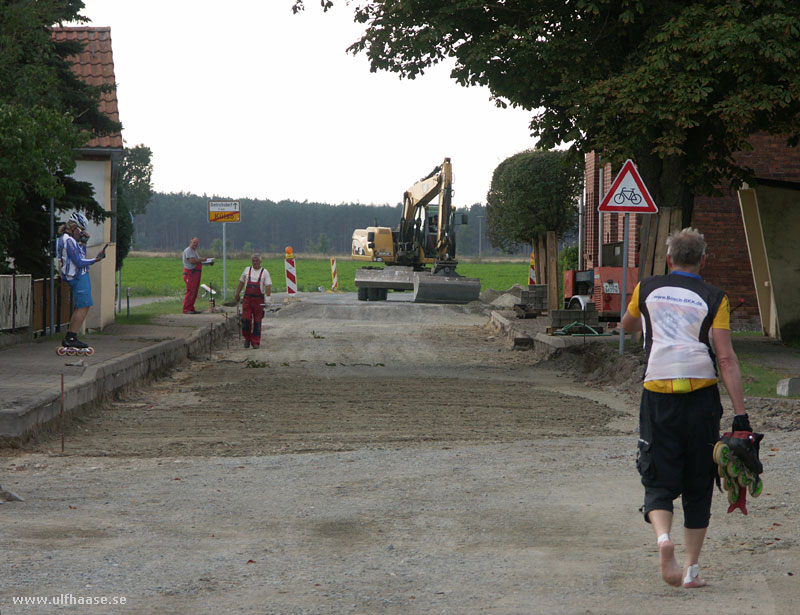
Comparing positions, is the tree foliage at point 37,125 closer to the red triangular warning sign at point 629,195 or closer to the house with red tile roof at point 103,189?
the house with red tile roof at point 103,189

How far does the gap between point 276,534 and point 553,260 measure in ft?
69.6

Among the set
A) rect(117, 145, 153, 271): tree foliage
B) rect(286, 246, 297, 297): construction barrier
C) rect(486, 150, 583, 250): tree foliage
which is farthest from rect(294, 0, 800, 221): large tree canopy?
rect(117, 145, 153, 271): tree foliage

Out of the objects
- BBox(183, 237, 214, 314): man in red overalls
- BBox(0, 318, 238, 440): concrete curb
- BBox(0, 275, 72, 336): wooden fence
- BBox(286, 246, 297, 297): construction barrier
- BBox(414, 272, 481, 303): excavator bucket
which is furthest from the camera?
BBox(286, 246, 297, 297): construction barrier

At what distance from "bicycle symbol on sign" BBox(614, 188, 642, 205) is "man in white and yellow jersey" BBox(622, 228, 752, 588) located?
9909mm

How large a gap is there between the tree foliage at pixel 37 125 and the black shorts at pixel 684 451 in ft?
37.6

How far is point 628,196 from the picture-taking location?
15.0 metres

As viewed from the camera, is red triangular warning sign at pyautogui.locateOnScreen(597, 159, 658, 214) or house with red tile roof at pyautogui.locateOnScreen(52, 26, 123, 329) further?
house with red tile roof at pyautogui.locateOnScreen(52, 26, 123, 329)

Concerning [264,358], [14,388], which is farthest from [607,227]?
[14,388]

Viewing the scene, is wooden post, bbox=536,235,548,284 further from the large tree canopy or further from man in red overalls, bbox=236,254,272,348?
man in red overalls, bbox=236,254,272,348

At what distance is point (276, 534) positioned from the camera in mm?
6105

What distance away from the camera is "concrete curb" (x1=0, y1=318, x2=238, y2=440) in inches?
356

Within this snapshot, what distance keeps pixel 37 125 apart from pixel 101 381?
4470 mm

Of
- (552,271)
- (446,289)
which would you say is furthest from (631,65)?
(446,289)

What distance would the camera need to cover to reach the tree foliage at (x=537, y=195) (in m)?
29.1
